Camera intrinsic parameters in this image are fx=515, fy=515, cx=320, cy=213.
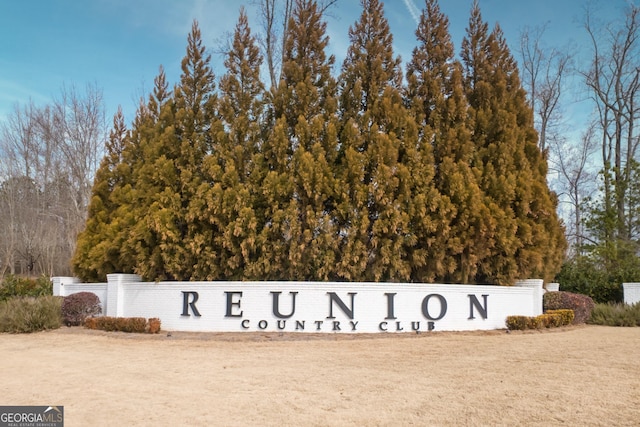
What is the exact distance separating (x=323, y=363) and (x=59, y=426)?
186 inches

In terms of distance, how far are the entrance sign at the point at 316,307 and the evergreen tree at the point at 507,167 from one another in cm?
195

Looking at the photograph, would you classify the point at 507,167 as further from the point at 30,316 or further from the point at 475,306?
the point at 30,316

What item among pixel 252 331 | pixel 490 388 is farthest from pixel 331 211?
pixel 490 388

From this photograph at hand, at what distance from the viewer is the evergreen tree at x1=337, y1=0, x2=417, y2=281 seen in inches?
571

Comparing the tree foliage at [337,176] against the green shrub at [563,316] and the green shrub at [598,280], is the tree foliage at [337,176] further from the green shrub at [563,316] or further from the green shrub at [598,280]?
the green shrub at [598,280]

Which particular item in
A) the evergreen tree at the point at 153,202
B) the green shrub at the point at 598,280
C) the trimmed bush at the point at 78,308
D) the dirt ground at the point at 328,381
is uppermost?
the evergreen tree at the point at 153,202

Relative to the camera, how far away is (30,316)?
14109 millimetres

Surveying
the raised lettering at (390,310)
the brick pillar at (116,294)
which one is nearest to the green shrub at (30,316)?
the brick pillar at (116,294)

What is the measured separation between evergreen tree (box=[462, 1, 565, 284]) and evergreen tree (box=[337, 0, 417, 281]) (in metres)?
2.87

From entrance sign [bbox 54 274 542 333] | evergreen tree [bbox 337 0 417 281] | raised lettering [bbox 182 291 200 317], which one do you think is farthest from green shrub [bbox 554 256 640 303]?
raised lettering [bbox 182 291 200 317]

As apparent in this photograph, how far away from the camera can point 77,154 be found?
97.1ft

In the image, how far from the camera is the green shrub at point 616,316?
16.3 meters

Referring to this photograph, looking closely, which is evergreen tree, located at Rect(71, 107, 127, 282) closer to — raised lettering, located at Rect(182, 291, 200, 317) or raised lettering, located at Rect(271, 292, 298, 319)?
raised lettering, located at Rect(182, 291, 200, 317)

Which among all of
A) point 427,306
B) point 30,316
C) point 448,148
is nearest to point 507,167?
point 448,148
